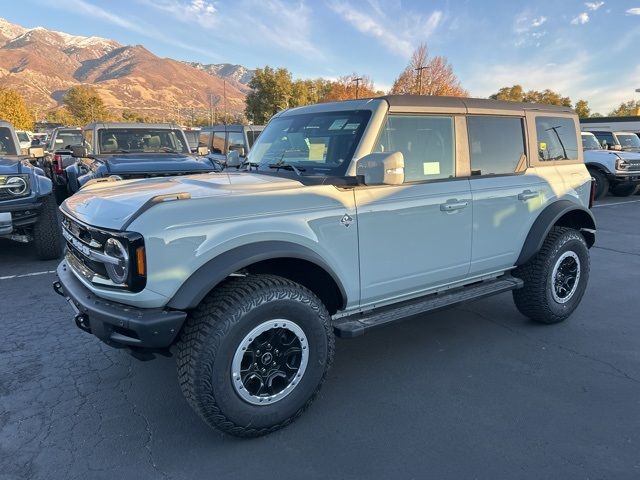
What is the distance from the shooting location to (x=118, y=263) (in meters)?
2.51

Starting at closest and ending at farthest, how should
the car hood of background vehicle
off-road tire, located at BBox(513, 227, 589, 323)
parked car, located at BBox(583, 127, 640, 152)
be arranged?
1. the car hood of background vehicle
2. off-road tire, located at BBox(513, 227, 589, 323)
3. parked car, located at BBox(583, 127, 640, 152)

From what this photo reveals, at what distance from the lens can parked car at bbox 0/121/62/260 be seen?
6.00 metres

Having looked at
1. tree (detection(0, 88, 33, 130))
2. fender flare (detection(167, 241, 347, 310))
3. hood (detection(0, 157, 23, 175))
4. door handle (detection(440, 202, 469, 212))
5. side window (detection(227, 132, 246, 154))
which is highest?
tree (detection(0, 88, 33, 130))

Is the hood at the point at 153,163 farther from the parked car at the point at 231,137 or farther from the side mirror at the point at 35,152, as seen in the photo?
the parked car at the point at 231,137

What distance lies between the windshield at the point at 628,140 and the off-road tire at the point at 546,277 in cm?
1519

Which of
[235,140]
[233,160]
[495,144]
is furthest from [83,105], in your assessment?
[495,144]

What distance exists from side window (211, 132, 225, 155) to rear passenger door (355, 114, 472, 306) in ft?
32.9

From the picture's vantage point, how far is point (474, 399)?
126 inches

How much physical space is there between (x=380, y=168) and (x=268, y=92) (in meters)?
49.7

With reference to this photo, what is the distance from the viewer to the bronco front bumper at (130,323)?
2.41 meters

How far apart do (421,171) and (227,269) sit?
5.60 feet

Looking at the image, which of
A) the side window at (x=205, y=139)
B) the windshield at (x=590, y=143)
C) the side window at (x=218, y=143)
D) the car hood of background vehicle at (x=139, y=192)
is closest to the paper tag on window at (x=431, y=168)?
the car hood of background vehicle at (x=139, y=192)

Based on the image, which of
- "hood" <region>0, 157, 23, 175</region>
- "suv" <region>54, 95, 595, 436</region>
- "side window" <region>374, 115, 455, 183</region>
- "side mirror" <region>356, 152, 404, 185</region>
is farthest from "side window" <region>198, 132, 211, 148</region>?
"side mirror" <region>356, 152, 404, 185</region>

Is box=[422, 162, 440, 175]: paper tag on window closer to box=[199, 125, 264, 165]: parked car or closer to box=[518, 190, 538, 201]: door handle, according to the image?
box=[518, 190, 538, 201]: door handle
